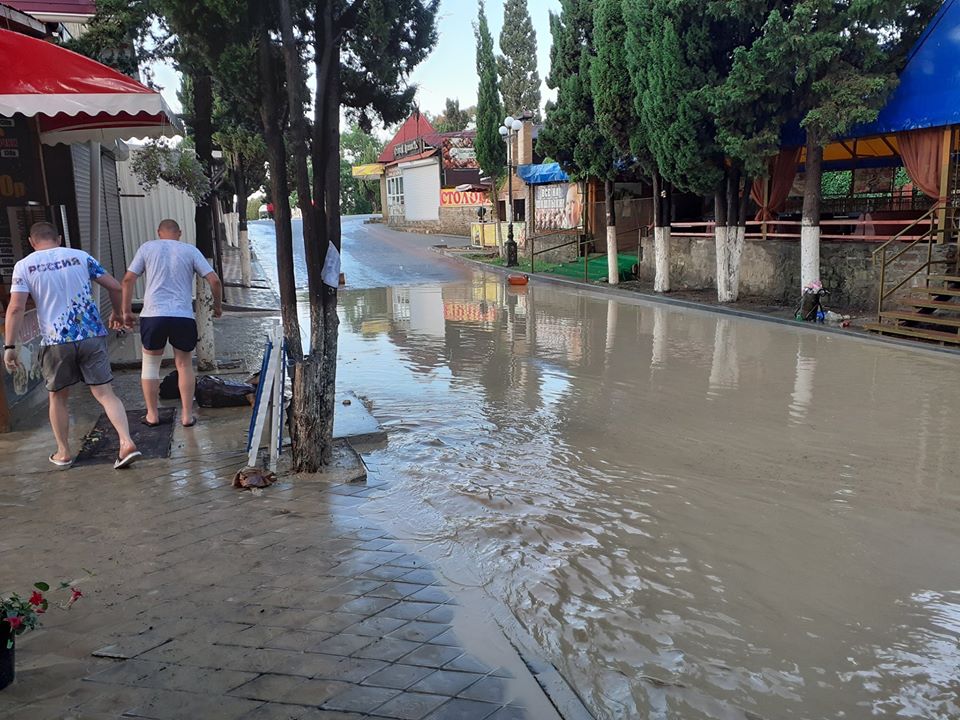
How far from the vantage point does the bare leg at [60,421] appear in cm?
518

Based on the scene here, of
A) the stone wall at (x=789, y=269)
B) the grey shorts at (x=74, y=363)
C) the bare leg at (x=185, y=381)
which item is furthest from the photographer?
the stone wall at (x=789, y=269)

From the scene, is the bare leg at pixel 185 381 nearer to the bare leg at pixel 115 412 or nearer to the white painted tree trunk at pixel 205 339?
the bare leg at pixel 115 412

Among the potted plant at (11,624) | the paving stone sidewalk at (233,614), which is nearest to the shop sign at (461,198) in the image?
the paving stone sidewalk at (233,614)

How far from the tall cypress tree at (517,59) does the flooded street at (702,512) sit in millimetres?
42069

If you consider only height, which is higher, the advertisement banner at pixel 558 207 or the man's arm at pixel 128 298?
the advertisement banner at pixel 558 207

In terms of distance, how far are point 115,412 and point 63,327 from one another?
0.66 metres

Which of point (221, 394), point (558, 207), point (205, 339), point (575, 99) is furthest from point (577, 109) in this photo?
point (221, 394)

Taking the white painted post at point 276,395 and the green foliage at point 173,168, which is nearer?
the white painted post at point 276,395

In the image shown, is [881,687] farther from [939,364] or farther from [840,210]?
[840,210]

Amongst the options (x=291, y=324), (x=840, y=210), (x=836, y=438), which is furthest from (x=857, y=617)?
(x=840, y=210)

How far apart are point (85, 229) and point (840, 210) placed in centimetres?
1746

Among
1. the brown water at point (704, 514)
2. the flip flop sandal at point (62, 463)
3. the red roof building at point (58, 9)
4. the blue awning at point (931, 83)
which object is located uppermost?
the red roof building at point (58, 9)

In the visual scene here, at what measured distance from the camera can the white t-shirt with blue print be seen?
5035mm

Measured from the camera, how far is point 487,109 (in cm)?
2766
